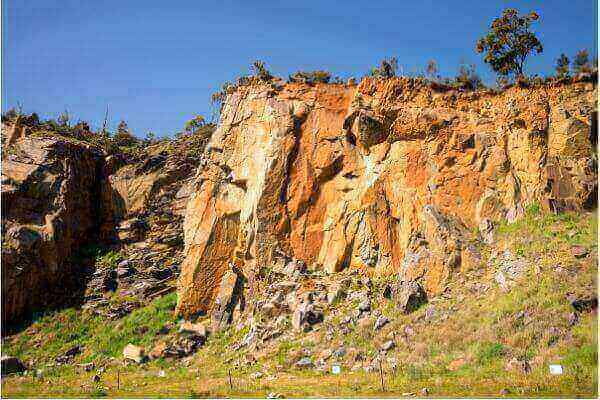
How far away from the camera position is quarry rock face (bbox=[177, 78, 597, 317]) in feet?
73.3

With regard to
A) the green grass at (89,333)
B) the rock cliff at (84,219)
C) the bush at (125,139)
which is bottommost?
the green grass at (89,333)

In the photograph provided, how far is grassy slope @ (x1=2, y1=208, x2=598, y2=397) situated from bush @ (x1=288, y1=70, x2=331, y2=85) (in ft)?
39.3

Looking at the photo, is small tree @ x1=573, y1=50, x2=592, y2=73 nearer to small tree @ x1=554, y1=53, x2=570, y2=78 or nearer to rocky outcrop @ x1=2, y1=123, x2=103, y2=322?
small tree @ x1=554, y1=53, x2=570, y2=78

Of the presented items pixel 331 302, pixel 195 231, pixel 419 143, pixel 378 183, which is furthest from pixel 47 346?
pixel 419 143

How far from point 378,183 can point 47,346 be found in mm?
18520

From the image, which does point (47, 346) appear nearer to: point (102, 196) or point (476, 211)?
point (102, 196)

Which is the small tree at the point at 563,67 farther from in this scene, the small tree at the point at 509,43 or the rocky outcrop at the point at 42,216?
the rocky outcrop at the point at 42,216

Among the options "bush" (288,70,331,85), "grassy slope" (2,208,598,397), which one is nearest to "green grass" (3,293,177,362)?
"grassy slope" (2,208,598,397)

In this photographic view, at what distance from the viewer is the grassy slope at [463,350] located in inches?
611

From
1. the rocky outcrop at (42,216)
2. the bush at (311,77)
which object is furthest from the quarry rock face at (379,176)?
the rocky outcrop at (42,216)

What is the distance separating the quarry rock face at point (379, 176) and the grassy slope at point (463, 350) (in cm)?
153

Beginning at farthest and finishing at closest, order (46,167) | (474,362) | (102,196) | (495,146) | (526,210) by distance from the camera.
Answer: (102,196)
(46,167)
(495,146)
(526,210)
(474,362)

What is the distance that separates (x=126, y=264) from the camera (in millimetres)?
30812

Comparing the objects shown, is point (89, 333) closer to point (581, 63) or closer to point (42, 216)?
point (42, 216)
